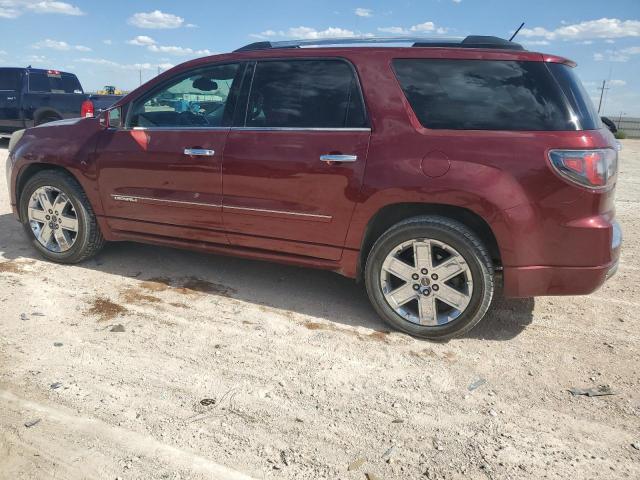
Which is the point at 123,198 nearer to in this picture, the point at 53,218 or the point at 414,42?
the point at 53,218

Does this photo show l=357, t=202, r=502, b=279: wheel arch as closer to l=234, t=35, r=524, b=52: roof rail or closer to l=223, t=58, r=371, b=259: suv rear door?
l=223, t=58, r=371, b=259: suv rear door

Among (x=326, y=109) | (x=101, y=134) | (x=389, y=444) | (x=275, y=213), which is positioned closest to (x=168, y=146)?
(x=101, y=134)

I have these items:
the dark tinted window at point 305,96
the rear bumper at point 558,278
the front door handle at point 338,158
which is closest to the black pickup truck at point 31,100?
the dark tinted window at point 305,96

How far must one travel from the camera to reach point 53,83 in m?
13.4

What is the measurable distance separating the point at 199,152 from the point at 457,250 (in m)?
2.02

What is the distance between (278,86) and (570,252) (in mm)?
2270

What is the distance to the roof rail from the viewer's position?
3.52 m

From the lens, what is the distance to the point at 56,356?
10.4ft

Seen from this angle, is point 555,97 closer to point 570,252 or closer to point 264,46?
point 570,252

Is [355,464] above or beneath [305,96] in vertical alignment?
beneath

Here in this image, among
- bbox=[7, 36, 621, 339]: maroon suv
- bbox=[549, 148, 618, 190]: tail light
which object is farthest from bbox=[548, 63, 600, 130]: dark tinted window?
bbox=[549, 148, 618, 190]: tail light

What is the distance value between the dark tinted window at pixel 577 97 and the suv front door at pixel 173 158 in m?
2.21

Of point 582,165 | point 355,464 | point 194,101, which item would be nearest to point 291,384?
point 355,464

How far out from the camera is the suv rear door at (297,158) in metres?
3.61
